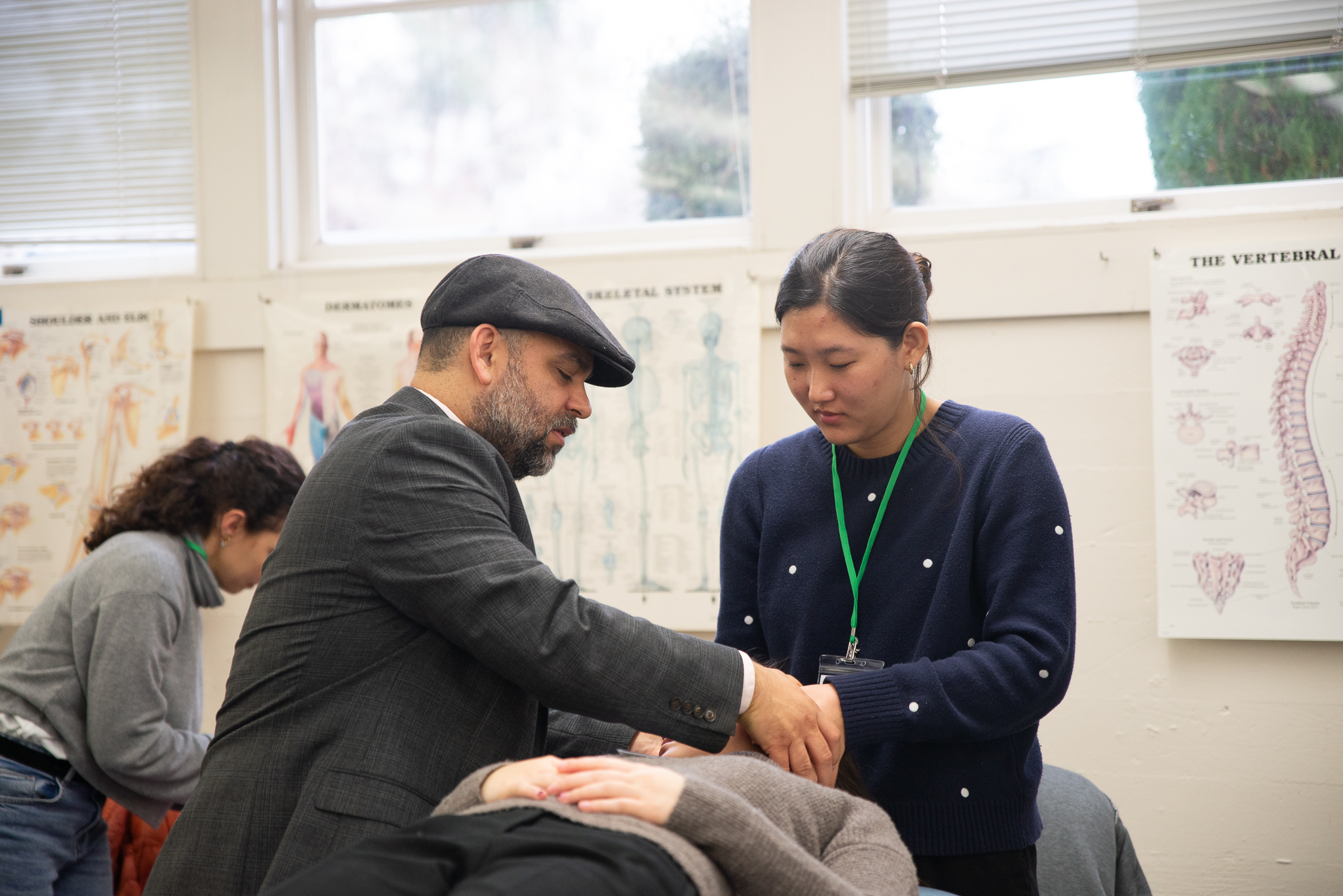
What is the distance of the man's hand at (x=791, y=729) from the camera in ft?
4.87

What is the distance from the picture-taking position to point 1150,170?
2912 millimetres

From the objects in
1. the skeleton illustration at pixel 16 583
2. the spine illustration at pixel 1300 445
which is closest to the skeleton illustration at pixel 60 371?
the skeleton illustration at pixel 16 583

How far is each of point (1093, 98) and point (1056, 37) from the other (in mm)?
205

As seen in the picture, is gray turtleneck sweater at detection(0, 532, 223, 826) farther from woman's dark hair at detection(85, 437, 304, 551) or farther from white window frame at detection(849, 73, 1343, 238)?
white window frame at detection(849, 73, 1343, 238)

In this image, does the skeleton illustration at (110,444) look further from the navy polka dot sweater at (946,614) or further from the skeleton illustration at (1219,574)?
the skeleton illustration at (1219,574)

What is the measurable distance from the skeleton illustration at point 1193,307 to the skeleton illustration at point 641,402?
1.41m

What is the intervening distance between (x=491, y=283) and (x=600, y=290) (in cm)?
152

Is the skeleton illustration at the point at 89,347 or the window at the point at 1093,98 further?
the skeleton illustration at the point at 89,347

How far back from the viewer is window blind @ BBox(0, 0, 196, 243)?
350 centimetres

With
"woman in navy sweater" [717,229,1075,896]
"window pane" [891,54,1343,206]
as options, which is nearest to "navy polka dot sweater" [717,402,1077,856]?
"woman in navy sweater" [717,229,1075,896]

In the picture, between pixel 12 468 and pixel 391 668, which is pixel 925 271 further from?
pixel 12 468

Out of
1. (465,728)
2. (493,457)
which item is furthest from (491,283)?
(465,728)

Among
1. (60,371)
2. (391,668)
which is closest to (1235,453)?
(391,668)

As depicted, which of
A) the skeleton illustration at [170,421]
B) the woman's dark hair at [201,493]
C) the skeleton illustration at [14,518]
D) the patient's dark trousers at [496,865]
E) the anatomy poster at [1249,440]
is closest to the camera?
the patient's dark trousers at [496,865]
